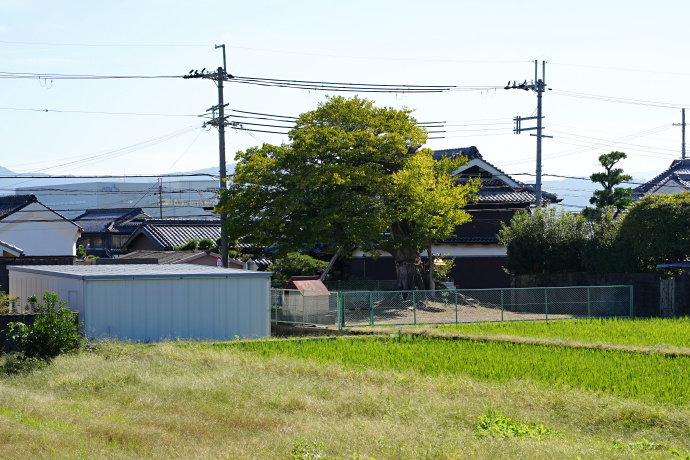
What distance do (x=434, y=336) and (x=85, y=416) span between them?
12.5 metres

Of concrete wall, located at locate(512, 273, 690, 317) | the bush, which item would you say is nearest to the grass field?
the bush

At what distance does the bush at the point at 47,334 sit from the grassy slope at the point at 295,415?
1.62m

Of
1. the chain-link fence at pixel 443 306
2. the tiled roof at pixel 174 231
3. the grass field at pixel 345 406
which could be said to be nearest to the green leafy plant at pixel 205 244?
the tiled roof at pixel 174 231

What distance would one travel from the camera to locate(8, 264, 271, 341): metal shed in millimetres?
19938

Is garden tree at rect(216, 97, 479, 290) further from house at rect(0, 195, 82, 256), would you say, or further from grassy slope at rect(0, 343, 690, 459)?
house at rect(0, 195, 82, 256)

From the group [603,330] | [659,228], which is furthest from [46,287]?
[659,228]

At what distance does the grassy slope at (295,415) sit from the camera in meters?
9.48

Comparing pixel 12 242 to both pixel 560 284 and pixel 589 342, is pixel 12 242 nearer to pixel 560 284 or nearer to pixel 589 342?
pixel 560 284

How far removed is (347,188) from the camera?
29.3 meters

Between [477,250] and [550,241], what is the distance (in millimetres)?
6513

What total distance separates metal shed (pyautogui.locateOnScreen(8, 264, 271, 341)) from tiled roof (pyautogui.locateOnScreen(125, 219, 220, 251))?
68.6ft

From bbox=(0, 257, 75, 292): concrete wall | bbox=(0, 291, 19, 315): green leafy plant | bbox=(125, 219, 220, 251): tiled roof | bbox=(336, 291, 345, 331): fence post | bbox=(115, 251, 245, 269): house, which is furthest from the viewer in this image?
bbox=(125, 219, 220, 251): tiled roof

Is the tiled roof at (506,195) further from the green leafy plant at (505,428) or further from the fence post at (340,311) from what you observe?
the green leafy plant at (505,428)

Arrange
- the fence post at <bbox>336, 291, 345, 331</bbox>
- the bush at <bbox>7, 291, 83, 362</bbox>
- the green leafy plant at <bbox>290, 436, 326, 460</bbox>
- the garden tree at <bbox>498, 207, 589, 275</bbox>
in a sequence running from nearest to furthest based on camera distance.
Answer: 1. the green leafy plant at <bbox>290, 436, 326, 460</bbox>
2. the bush at <bbox>7, 291, 83, 362</bbox>
3. the fence post at <bbox>336, 291, 345, 331</bbox>
4. the garden tree at <bbox>498, 207, 589, 275</bbox>
